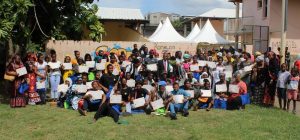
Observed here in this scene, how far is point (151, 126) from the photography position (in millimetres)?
10000

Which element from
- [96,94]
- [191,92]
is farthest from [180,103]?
[96,94]

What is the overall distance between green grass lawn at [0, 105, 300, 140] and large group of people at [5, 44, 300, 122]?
51cm

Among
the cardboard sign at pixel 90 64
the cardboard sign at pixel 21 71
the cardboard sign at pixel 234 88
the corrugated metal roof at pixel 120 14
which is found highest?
the corrugated metal roof at pixel 120 14

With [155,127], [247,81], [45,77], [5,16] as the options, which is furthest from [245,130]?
[5,16]

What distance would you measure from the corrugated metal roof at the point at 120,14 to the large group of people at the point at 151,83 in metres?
12.3

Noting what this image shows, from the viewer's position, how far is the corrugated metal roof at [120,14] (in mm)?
26328

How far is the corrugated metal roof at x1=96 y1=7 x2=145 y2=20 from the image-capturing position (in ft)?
86.4

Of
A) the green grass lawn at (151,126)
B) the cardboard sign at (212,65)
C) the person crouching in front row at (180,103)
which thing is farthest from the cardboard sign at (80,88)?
the cardboard sign at (212,65)

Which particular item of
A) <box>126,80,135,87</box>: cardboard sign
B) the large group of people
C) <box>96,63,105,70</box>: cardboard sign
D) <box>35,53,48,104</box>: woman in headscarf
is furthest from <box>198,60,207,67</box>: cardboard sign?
<box>35,53,48,104</box>: woman in headscarf

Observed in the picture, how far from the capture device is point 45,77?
12.9 metres

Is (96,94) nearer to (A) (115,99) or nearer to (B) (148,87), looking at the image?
(A) (115,99)

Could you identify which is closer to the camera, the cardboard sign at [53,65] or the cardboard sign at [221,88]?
the cardboard sign at [221,88]

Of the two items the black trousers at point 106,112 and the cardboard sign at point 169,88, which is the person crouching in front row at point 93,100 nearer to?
the black trousers at point 106,112

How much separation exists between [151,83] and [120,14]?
15.8 metres
